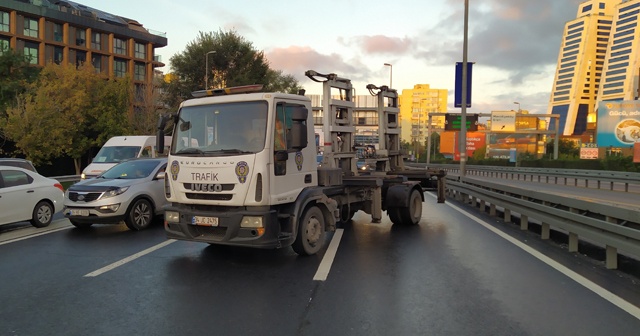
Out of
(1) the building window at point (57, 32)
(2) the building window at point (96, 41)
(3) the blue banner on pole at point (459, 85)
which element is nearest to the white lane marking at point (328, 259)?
(3) the blue banner on pole at point (459, 85)

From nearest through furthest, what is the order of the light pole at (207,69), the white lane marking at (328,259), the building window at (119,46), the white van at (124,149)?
the white lane marking at (328,259) < the white van at (124,149) < the light pole at (207,69) < the building window at (119,46)

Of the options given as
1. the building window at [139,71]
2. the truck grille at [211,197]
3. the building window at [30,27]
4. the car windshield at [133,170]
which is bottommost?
the truck grille at [211,197]

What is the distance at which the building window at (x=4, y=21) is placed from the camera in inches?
2101

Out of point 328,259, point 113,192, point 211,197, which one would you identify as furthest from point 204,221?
point 113,192

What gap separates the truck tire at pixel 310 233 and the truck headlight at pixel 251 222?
3.11 ft

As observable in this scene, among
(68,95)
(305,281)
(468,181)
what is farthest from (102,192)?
(68,95)

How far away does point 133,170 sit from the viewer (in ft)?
38.3

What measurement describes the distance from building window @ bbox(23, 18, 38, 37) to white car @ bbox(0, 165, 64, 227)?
54.4m

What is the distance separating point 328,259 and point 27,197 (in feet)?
24.0

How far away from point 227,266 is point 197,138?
2.03 m

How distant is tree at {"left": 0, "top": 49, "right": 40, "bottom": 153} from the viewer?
32.8 meters

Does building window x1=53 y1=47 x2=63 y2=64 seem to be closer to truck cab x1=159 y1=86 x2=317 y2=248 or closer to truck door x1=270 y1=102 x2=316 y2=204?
truck cab x1=159 y1=86 x2=317 y2=248

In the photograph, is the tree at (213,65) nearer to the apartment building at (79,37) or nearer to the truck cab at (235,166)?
the apartment building at (79,37)

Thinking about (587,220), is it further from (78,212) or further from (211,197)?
(78,212)
